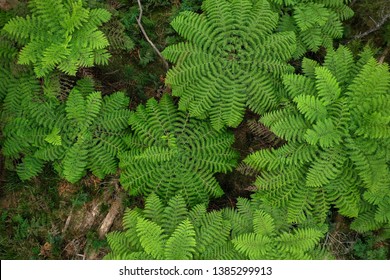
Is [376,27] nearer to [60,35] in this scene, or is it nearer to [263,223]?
[263,223]

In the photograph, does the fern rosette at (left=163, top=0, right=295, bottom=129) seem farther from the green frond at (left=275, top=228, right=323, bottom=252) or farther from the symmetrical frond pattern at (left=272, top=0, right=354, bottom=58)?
the green frond at (left=275, top=228, right=323, bottom=252)

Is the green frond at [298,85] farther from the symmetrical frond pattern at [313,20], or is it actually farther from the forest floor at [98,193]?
the forest floor at [98,193]

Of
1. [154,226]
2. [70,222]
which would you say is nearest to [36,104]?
[70,222]

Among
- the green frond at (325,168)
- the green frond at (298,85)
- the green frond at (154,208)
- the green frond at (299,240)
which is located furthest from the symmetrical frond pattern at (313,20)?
the green frond at (154,208)

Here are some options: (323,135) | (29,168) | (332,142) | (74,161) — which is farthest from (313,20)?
(29,168)

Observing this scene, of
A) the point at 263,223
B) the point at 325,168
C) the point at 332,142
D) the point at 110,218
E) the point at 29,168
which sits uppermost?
the point at 332,142
